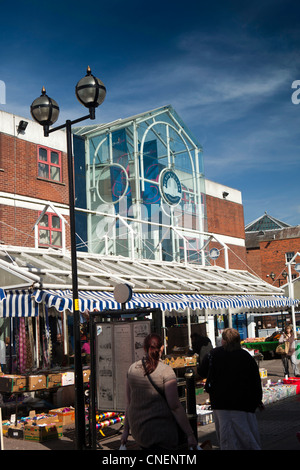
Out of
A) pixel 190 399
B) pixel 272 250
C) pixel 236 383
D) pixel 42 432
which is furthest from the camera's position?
pixel 272 250

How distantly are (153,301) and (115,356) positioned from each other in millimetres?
6368

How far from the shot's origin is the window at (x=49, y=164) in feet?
82.1

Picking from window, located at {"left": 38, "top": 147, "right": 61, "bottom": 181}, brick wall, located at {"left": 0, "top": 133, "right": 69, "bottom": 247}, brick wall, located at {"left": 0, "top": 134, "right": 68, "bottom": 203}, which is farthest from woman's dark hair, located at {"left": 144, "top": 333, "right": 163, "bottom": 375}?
window, located at {"left": 38, "top": 147, "right": 61, "bottom": 181}

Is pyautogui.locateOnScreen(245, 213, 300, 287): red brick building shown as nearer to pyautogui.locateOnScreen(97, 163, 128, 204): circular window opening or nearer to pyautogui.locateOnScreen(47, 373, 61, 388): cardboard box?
pyautogui.locateOnScreen(97, 163, 128, 204): circular window opening

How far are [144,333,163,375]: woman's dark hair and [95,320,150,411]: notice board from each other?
267 cm

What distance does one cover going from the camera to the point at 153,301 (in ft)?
47.8

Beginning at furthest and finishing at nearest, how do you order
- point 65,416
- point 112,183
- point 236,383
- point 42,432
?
point 112,183
point 65,416
point 42,432
point 236,383

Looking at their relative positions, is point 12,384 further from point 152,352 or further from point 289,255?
point 289,255

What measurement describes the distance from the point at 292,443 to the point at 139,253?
16.7 m

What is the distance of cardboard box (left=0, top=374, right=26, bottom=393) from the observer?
11.0m

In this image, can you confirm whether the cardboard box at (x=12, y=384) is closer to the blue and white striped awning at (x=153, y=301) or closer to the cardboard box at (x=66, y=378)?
the cardboard box at (x=66, y=378)

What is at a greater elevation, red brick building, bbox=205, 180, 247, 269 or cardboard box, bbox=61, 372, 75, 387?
red brick building, bbox=205, 180, 247, 269

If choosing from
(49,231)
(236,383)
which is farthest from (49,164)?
(236,383)

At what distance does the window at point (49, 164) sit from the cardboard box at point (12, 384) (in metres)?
15.1
